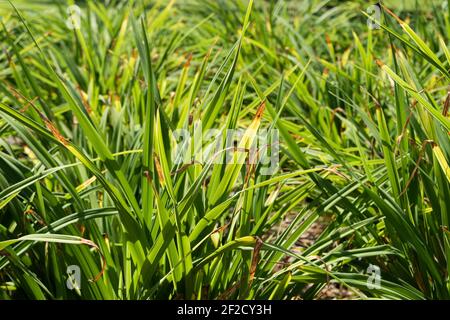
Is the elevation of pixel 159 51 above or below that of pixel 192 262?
above

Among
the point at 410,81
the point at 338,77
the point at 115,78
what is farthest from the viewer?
the point at 115,78

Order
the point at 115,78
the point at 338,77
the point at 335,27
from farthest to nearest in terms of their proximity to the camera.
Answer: the point at 335,27, the point at 115,78, the point at 338,77

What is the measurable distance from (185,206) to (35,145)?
1.12 feet

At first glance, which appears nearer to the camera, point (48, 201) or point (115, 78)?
point (48, 201)

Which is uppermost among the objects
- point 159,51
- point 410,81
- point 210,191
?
point 159,51

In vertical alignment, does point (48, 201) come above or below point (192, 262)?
above

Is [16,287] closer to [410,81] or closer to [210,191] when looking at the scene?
[210,191]

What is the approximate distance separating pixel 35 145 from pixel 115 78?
125 cm

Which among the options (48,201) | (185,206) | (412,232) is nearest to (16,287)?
(48,201)

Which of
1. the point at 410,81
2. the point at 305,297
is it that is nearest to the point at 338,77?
the point at 410,81

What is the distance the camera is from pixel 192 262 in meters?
1.35

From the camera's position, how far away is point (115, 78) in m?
2.60

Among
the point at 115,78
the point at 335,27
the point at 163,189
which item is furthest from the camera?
the point at 335,27

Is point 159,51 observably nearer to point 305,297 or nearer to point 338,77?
point 338,77
